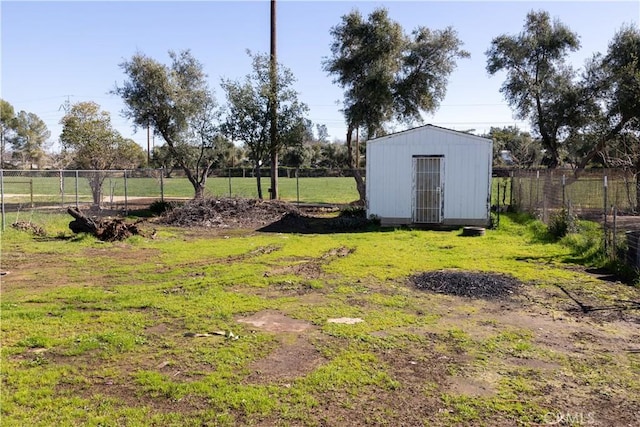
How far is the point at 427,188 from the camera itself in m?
15.7

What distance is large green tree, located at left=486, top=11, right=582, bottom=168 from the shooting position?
2128cm

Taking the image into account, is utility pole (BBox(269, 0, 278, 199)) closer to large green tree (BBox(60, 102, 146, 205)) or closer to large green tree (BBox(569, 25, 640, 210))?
large green tree (BBox(60, 102, 146, 205))

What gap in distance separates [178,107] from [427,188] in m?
11.4

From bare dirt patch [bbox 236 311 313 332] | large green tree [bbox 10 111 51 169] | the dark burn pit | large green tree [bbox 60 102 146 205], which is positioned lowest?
bare dirt patch [bbox 236 311 313 332]

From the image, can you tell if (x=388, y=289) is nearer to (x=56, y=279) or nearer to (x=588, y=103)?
(x=56, y=279)

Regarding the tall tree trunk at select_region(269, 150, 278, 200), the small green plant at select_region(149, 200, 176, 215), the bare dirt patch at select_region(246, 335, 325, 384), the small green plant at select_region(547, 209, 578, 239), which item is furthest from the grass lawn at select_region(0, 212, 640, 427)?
the tall tree trunk at select_region(269, 150, 278, 200)

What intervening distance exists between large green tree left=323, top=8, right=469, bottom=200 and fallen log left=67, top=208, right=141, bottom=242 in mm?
10649

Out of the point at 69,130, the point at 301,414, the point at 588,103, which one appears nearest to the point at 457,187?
the point at 588,103

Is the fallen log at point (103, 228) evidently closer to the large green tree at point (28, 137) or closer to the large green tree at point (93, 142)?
the large green tree at point (93, 142)

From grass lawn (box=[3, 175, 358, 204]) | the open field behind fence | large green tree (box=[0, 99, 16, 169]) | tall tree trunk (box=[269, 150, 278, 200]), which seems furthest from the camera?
large green tree (box=[0, 99, 16, 169])

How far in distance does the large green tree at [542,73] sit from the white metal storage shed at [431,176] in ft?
27.8

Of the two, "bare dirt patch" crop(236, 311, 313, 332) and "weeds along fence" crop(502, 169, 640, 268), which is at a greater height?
"weeds along fence" crop(502, 169, 640, 268)

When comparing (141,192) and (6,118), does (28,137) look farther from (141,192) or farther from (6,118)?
(141,192)

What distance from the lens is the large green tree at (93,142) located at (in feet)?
73.8
